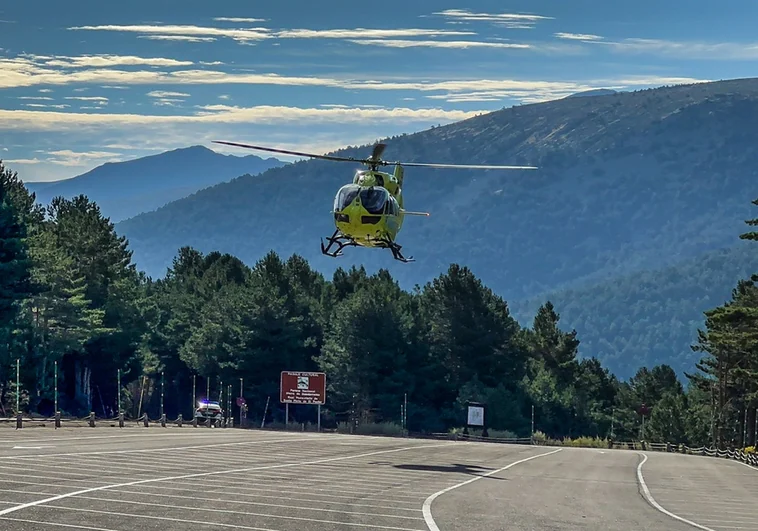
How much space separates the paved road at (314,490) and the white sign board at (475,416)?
64690 millimetres

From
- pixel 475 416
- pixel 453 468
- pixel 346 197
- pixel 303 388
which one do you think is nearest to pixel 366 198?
pixel 346 197

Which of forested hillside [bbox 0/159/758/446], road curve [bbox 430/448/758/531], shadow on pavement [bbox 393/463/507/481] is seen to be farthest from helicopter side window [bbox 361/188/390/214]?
forested hillside [bbox 0/159/758/446]

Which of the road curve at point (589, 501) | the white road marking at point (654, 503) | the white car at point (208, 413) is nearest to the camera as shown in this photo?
the road curve at point (589, 501)

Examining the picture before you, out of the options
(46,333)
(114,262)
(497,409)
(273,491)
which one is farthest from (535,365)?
(273,491)

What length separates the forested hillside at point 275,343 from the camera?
110m

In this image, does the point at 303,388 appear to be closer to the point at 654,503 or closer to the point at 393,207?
the point at 393,207

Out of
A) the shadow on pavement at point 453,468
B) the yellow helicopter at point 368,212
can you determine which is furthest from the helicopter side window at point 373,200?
→ the shadow on pavement at point 453,468

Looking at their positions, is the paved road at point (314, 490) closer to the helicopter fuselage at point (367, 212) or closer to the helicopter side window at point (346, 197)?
the helicopter fuselage at point (367, 212)

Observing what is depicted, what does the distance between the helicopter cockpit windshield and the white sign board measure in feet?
210

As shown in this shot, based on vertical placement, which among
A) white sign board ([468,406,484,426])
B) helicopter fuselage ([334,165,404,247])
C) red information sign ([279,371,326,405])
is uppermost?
helicopter fuselage ([334,165,404,247])

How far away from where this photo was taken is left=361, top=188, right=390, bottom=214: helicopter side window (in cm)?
5431

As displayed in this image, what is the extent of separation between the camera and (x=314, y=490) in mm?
30172

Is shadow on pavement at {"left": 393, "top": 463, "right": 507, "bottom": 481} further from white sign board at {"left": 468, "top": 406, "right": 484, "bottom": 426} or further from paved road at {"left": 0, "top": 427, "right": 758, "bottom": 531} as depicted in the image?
white sign board at {"left": 468, "top": 406, "right": 484, "bottom": 426}

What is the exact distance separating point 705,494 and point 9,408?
67.3 m
